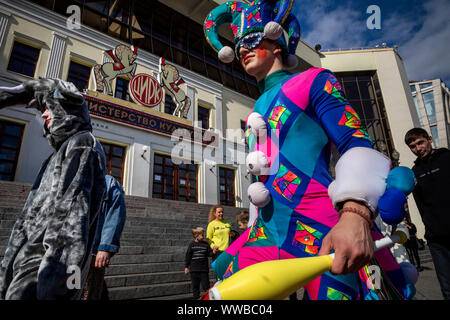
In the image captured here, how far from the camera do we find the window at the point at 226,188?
16.4m

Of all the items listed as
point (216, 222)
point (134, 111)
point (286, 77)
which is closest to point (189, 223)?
point (216, 222)

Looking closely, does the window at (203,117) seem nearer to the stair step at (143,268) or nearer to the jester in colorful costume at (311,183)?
the stair step at (143,268)

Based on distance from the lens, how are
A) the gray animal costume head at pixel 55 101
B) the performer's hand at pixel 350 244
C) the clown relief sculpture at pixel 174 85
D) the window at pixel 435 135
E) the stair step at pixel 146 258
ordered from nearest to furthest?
1. the performer's hand at pixel 350 244
2. the gray animal costume head at pixel 55 101
3. the stair step at pixel 146 258
4. the clown relief sculpture at pixel 174 85
5. the window at pixel 435 135

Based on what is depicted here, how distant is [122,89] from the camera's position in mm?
14312

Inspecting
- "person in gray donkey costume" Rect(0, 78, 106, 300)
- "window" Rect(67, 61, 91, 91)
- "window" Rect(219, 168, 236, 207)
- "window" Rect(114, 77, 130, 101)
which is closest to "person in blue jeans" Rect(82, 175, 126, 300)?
"person in gray donkey costume" Rect(0, 78, 106, 300)

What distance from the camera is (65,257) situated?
132cm

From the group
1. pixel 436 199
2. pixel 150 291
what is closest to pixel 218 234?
pixel 150 291

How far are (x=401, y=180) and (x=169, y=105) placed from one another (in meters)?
16.3

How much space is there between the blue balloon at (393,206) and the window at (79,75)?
14.4 metres

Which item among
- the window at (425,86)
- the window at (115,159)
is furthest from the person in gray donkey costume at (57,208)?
the window at (425,86)

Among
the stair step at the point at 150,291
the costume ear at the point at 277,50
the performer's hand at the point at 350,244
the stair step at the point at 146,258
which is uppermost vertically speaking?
the costume ear at the point at 277,50

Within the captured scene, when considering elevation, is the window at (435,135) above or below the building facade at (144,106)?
above

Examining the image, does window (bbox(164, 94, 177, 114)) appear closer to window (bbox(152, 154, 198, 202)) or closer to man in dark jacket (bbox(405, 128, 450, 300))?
window (bbox(152, 154, 198, 202))
